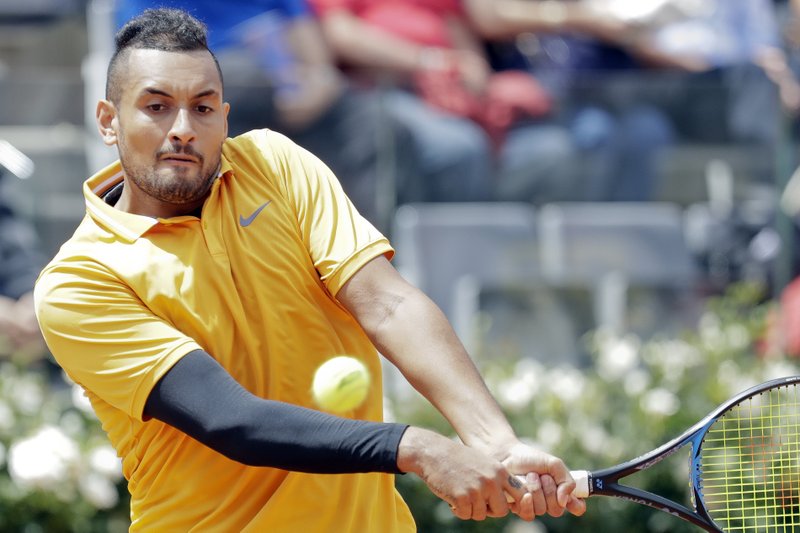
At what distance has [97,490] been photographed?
15.9ft

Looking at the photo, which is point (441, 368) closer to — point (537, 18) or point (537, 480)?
point (537, 480)

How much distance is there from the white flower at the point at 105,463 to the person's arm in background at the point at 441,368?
224 centimetres

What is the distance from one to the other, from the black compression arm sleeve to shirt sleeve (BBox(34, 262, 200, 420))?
4 cm

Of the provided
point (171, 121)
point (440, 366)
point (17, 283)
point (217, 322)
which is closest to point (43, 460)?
point (17, 283)

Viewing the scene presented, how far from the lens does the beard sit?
9.45 ft

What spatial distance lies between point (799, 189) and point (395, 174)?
1938 millimetres

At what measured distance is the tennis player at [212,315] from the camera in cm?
282

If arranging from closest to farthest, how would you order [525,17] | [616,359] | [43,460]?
[43,460]
[616,359]
[525,17]

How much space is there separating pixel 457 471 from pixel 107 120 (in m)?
1.18

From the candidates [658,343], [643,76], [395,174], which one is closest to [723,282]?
[658,343]

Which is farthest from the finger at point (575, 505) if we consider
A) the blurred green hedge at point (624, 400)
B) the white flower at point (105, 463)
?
the white flower at point (105, 463)

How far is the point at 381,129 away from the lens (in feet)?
19.6

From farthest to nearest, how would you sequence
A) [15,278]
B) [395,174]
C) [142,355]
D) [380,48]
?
1. [380,48]
2. [395,174]
3. [15,278]
4. [142,355]

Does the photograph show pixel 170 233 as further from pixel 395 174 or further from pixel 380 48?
pixel 380 48
